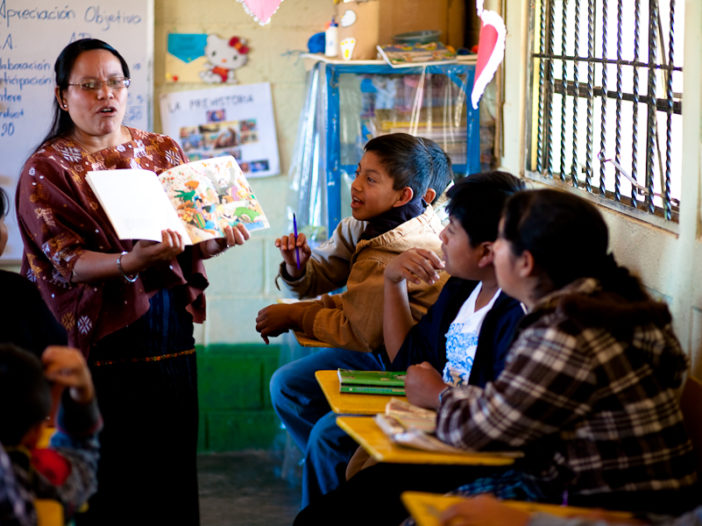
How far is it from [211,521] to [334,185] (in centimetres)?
154

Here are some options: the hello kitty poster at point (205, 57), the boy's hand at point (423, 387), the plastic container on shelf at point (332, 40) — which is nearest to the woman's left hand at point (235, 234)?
the boy's hand at point (423, 387)

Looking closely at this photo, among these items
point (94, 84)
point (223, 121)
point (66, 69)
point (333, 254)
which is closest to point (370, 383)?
point (333, 254)

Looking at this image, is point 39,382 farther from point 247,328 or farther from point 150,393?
point 247,328

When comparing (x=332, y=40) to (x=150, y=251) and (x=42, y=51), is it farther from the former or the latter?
(x=150, y=251)

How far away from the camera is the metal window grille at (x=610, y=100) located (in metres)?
2.50

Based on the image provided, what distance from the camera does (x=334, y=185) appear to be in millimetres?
3895

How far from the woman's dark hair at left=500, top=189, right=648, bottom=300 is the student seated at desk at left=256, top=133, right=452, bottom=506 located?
1.03 meters

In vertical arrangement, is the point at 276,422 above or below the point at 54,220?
below

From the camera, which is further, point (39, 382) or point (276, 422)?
point (276, 422)

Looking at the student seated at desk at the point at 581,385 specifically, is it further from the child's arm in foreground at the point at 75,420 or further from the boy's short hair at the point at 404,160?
the boy's short hair at the point at 404,160

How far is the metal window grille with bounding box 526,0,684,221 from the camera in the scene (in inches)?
98.3

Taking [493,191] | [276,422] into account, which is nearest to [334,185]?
[276,422]

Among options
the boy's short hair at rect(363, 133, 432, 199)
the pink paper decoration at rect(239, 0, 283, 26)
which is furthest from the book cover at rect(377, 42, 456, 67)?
the boy's short hair at rect(363, 133, 432, 199)

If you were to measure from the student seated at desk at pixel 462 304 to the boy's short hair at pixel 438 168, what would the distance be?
0.59 meters
